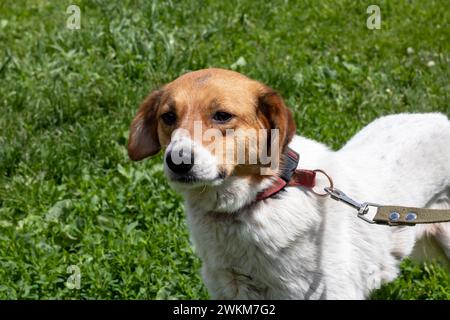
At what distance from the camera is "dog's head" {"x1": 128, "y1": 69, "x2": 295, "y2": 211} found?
12.1ft

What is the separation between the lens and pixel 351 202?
12.6 feet

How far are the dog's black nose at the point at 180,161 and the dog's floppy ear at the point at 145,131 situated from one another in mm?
642

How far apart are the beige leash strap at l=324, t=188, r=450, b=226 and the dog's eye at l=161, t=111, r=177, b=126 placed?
0.81 m

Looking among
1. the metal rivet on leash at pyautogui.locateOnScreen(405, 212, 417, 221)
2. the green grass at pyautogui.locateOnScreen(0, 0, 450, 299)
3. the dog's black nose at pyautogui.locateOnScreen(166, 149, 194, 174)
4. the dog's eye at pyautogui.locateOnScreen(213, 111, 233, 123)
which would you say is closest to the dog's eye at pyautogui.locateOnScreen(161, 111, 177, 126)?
the dog's eye at pyautogui.locateOnScreen(213, 111, 233, 123)

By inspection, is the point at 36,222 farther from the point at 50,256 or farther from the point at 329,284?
the point at 329,284

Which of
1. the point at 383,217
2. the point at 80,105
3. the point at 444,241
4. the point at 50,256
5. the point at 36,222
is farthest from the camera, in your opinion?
the point at 80,105

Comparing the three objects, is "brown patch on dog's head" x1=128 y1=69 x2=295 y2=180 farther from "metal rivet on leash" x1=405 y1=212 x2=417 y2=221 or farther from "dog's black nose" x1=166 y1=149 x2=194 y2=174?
"metal rivet on leash" x1=405 y1=212 x2=417 y2=221

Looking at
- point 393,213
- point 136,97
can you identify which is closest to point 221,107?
point 393,213

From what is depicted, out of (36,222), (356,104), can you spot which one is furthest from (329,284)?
(356,104)

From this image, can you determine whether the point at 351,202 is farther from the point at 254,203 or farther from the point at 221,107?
Result: the point at 221,107

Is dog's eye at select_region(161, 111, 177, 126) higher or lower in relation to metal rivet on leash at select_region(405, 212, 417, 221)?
higher

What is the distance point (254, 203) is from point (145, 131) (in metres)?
0.78

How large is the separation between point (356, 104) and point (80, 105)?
2.32 metres
